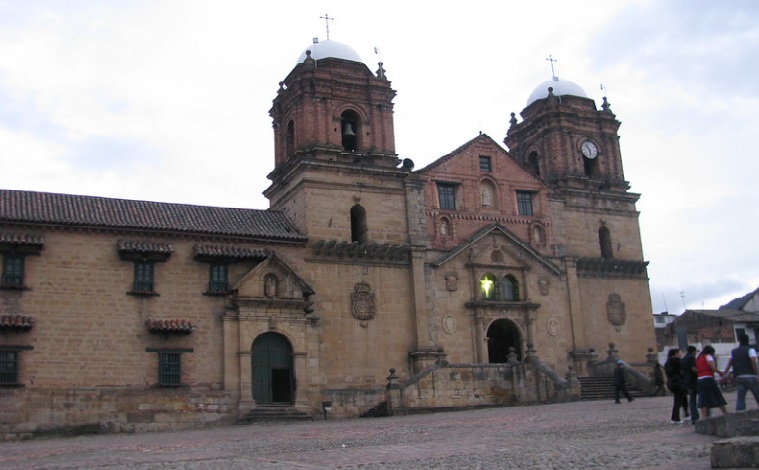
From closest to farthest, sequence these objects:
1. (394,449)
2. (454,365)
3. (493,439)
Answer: (394,449) → (493,439) → (454,365)

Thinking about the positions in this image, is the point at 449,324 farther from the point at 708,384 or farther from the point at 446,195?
the point at 708,384

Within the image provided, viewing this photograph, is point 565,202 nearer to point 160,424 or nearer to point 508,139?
point 508,139

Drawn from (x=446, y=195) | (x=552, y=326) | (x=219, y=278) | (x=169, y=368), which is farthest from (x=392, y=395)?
(x=446, y=195)

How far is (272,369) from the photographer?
104 feet

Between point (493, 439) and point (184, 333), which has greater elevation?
point (184, 333)

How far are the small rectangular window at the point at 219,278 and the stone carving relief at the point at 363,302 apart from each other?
5.33 m

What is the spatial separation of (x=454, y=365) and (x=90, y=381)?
42.3 feet

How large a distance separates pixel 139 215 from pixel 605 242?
73.1ft

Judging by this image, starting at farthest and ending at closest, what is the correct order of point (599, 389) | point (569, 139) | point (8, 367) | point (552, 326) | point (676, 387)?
point (569, 139), point (552, 326), point (599, 389), point (8, 367), point (676, 387)

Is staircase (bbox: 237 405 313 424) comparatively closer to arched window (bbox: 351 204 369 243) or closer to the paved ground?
arched window (bbox: 351 204 369 243)

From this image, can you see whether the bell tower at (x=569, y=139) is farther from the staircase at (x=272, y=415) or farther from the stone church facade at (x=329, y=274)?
the staircase at (x=272, y=415)

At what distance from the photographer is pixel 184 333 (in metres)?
30.3

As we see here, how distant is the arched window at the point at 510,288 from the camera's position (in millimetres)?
37656

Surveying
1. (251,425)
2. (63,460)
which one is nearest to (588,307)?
(251,425)
